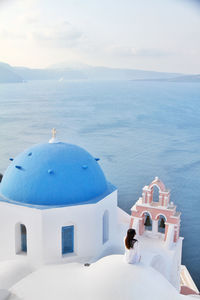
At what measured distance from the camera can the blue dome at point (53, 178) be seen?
6.08m

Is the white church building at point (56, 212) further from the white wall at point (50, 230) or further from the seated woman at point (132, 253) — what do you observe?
the seated woman at point (132, 253)

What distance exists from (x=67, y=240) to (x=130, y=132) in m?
24.3

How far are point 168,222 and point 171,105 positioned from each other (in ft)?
92.1

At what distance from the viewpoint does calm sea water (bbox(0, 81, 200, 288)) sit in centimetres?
2264

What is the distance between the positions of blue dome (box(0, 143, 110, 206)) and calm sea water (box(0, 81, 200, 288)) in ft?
40.3

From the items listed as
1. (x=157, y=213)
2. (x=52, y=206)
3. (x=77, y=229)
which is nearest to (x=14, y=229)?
(x=52, y=206)

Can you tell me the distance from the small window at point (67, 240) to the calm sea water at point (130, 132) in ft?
39.2

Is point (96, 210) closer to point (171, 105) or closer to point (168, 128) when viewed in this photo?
point (168, 128)

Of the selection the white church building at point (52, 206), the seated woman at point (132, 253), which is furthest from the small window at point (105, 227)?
the seated woman at point (132, 253)

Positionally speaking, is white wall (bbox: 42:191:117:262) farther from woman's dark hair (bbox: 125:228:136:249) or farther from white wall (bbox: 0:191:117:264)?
woman's dark hair (bbox: 125:228:136:249)

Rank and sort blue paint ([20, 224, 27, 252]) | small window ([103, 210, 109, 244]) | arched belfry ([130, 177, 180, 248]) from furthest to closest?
arched belfry ([130, 177, 180, 248]), small window ([103, 210, 109, 244]), blue paint ([20, 224, 27, 252])

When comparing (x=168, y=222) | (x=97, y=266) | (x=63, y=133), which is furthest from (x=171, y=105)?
(x=97, y=266)

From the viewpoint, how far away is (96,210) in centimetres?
621

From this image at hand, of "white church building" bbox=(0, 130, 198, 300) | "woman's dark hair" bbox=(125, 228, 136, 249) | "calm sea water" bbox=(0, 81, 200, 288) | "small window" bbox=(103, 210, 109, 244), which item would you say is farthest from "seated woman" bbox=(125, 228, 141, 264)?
"calm sea water" bbox=(0, 81, 200, 288)
